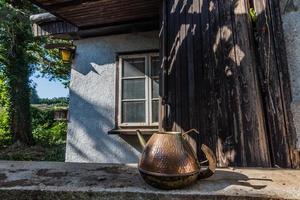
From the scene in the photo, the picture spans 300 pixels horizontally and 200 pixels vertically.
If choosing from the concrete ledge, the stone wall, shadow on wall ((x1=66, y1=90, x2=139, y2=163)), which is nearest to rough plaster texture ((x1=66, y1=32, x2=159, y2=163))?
shadow on wall ((x1=66, y1=90, x2=139, y2=163))

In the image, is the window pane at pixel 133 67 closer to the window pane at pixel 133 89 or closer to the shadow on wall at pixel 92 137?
the window pane at pixel 133 89

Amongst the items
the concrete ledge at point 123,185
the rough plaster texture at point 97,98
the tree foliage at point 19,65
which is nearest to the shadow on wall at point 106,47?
the rough plaster texture at point 97,98

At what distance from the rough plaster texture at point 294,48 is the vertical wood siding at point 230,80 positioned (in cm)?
10

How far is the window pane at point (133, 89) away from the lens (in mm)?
4316

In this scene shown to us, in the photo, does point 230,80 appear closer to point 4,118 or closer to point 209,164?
point 209,164

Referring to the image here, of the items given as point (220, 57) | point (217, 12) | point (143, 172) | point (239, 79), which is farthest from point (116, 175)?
point (217, 12)

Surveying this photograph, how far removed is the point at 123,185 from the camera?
1.14 m

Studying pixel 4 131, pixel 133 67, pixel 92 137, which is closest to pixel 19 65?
pixel 4 131

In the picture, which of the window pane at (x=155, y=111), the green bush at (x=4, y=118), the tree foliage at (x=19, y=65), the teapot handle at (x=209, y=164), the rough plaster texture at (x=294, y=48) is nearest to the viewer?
the teapot handle at (x=209, y=164)

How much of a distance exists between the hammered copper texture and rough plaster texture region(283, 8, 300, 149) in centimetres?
83

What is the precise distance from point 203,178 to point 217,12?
1774 millimetres

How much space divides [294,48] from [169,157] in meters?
1.17

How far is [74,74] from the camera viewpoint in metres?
4.65

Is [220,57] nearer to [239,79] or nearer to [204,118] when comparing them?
[239,79]
